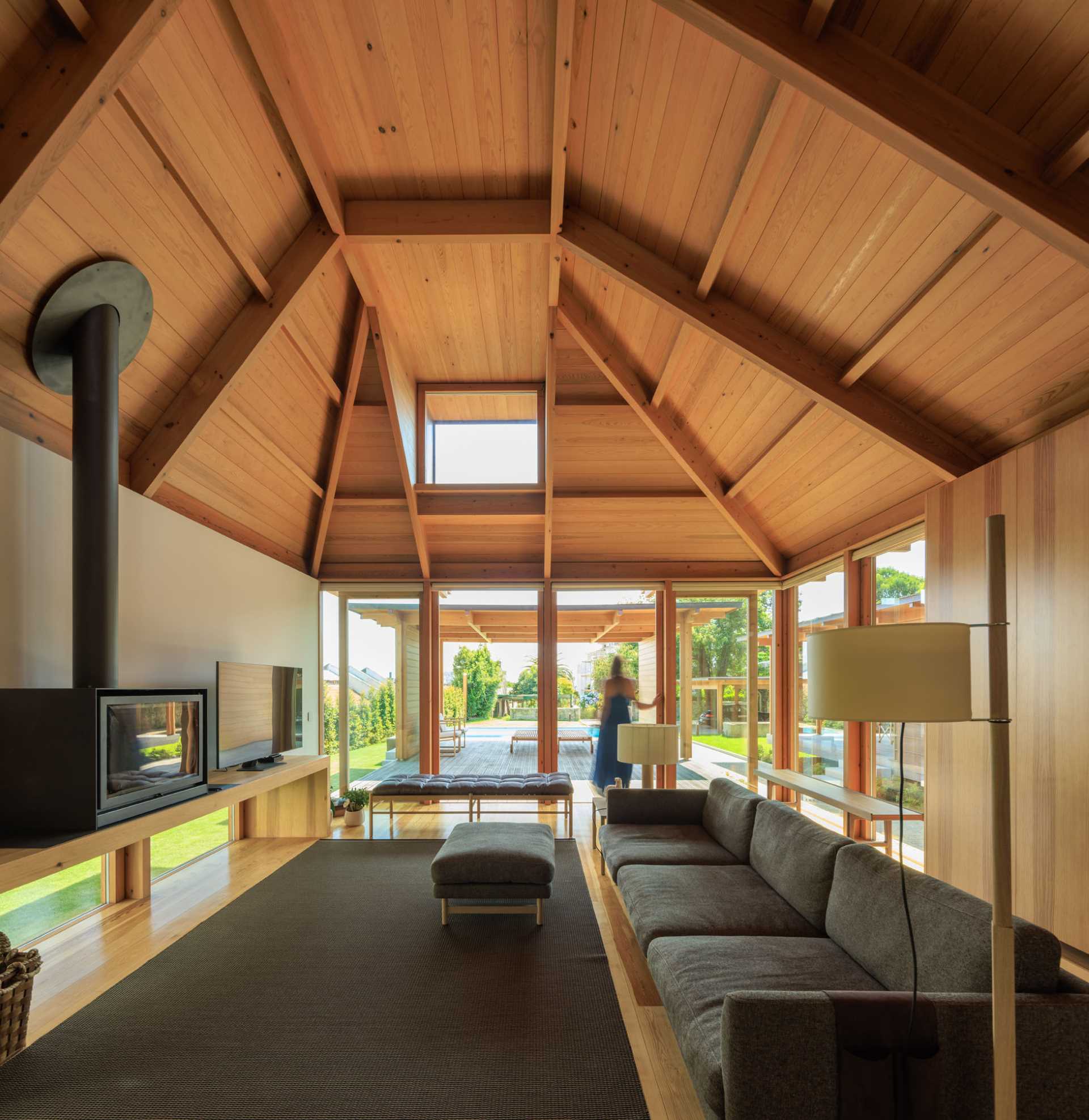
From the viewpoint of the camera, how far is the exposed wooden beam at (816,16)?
2443mm

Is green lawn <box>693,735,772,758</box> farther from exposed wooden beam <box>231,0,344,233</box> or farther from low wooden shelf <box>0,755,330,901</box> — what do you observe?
exposed wooden beam <box>231,0,344,233</box>

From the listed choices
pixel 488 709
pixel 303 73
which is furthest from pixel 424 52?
pixel 488 709

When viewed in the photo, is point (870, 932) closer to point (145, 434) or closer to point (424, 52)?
point (424, 52)

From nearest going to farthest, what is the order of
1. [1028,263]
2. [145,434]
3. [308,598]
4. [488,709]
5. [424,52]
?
1. [1028,263]
2. [424,52]
3. [145,434]
4. [308,598]
5. [488,709]

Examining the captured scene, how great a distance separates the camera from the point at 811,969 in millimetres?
2420

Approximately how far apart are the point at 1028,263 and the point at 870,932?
259 centimetres

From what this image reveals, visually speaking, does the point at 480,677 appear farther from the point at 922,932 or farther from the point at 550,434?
the point at 922,932

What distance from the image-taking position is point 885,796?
18.2ft

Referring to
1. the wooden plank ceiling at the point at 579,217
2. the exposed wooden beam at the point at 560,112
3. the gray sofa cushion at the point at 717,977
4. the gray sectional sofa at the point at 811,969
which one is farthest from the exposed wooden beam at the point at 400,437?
the gray sofa cushion at the point at 717,977

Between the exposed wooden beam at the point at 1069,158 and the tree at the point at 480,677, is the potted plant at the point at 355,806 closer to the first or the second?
the tree at the point at 480,677

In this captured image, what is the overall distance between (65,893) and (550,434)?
4333 mm

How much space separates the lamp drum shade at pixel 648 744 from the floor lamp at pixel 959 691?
120 inches

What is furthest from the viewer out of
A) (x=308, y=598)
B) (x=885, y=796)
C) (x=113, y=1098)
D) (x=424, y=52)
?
(x=308, y=598)

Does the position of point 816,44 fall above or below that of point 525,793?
above
